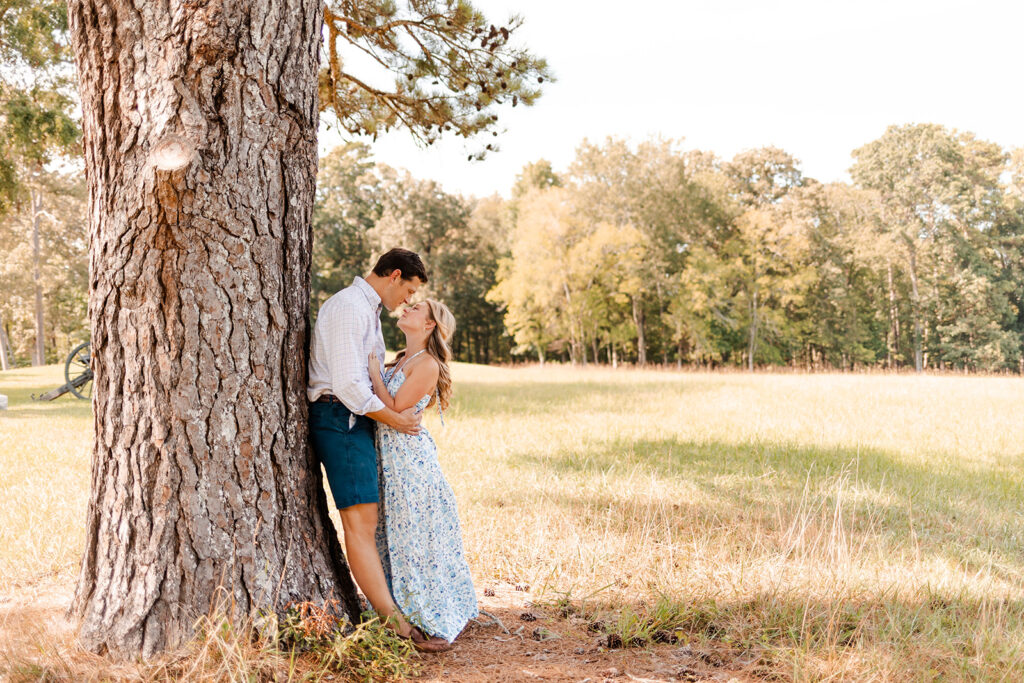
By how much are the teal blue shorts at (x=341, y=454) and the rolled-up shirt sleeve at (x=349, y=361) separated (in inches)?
4.6

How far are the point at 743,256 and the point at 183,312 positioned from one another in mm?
38404

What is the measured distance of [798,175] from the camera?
1623 inches

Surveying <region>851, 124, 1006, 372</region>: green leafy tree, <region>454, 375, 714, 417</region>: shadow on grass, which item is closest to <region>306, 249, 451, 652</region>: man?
<region>454, 375, 714, 417</region>: shadow on grass

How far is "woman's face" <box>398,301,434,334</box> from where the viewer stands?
11.5 feet

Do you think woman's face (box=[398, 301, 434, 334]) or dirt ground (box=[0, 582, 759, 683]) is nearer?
dirt ground (box=[0, 582, 759, 683])

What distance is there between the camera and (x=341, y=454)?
3.22 meters

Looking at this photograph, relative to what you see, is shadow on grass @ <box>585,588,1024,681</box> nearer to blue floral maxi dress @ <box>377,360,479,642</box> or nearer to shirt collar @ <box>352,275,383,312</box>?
blue floral maxi dress @ <box>377,360,479,642</box>

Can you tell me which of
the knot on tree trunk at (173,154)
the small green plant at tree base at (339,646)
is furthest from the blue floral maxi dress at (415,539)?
the knot on tree trunk at (173,154)

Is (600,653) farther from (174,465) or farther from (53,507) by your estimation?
(53,507)

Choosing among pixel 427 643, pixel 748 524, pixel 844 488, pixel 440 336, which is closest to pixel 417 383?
pixel 440 336

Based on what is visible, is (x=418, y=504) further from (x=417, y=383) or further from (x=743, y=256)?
(x=743, y=256)

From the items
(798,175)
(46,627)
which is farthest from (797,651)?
(798,175)

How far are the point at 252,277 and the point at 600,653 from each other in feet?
7.39

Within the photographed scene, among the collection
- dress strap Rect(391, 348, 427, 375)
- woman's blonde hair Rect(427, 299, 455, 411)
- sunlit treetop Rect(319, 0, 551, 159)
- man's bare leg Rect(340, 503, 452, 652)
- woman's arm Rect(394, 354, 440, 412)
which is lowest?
man's bare leg Rect(340, 503, 452, 652)
